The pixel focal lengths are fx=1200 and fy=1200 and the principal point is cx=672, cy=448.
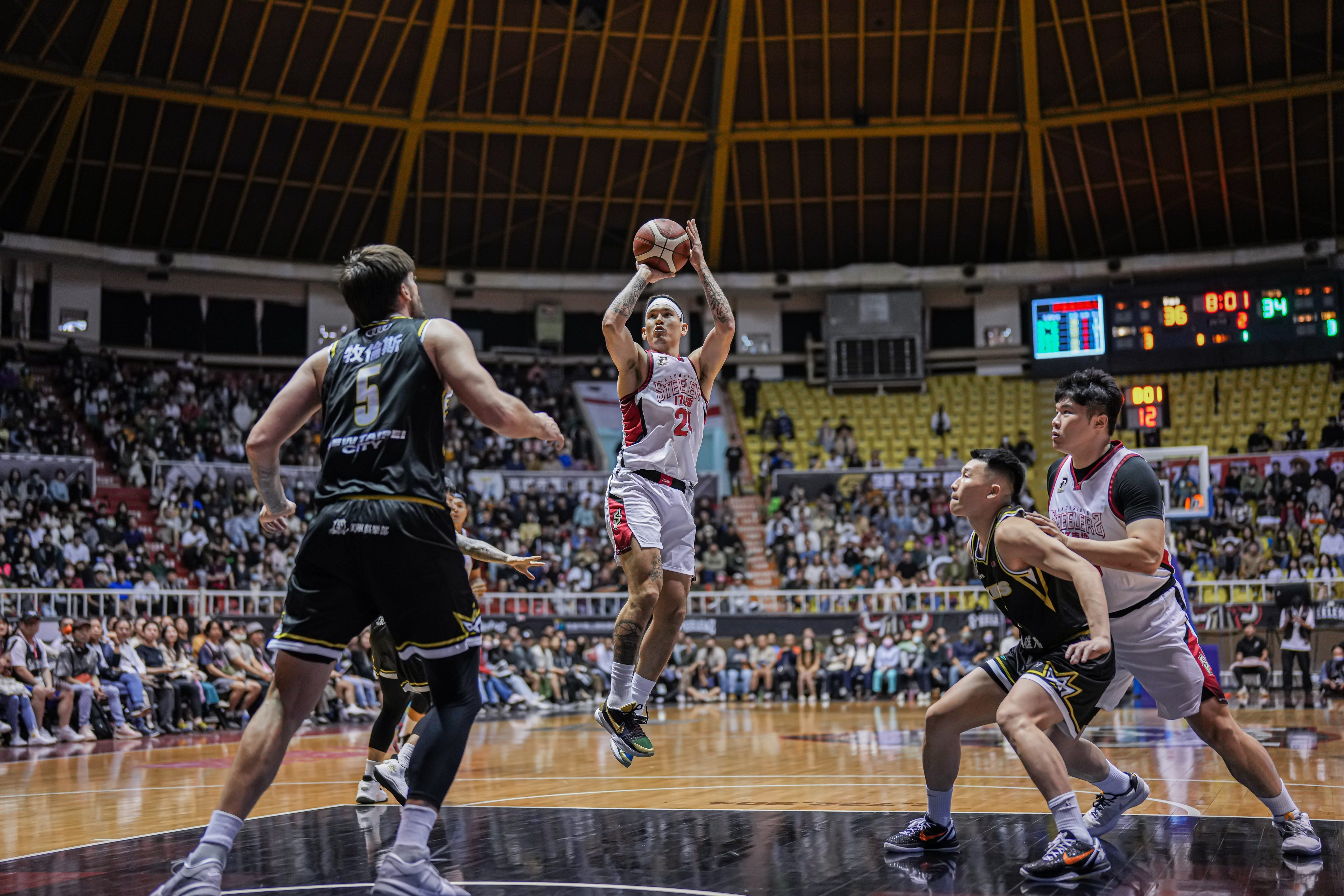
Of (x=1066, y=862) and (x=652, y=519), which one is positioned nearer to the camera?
(x=1066, y=862)

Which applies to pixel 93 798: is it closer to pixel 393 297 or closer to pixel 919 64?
pixel 393 297

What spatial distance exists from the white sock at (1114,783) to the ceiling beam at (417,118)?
86.2 ft

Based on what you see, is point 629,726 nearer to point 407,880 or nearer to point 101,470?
point 407,880

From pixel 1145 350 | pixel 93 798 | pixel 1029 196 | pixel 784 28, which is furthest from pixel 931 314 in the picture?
pixel 93 798

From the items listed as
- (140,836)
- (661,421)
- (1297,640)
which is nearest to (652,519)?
(661,421)

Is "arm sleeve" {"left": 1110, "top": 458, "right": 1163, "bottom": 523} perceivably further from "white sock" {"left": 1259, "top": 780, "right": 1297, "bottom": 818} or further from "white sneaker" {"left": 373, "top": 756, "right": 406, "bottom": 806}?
"white sneaker" {"left": 373, "top": 756, "right": 406, "bottom": 806}

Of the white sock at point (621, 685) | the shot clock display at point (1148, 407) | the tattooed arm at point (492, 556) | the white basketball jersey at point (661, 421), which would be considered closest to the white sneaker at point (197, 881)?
the white sock at point (621, 685)

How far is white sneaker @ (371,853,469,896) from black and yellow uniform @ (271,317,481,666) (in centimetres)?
73

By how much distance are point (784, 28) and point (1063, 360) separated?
A: 36.8ft

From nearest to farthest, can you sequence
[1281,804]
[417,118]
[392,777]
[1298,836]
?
1. [1298,836]
2. [1281,804]
3. [392,777]
4. [417,118]

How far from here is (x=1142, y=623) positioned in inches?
224

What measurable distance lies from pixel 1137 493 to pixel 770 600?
19733 mm

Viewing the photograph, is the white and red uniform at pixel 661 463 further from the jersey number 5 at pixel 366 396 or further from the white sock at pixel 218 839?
the white sock at pixel 218 839

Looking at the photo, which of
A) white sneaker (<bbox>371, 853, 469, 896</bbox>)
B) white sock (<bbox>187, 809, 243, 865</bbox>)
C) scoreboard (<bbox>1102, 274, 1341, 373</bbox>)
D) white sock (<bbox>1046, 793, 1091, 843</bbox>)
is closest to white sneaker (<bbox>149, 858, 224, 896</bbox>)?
white sock (<bbox>187, 809, 243, 865</bbox>)
